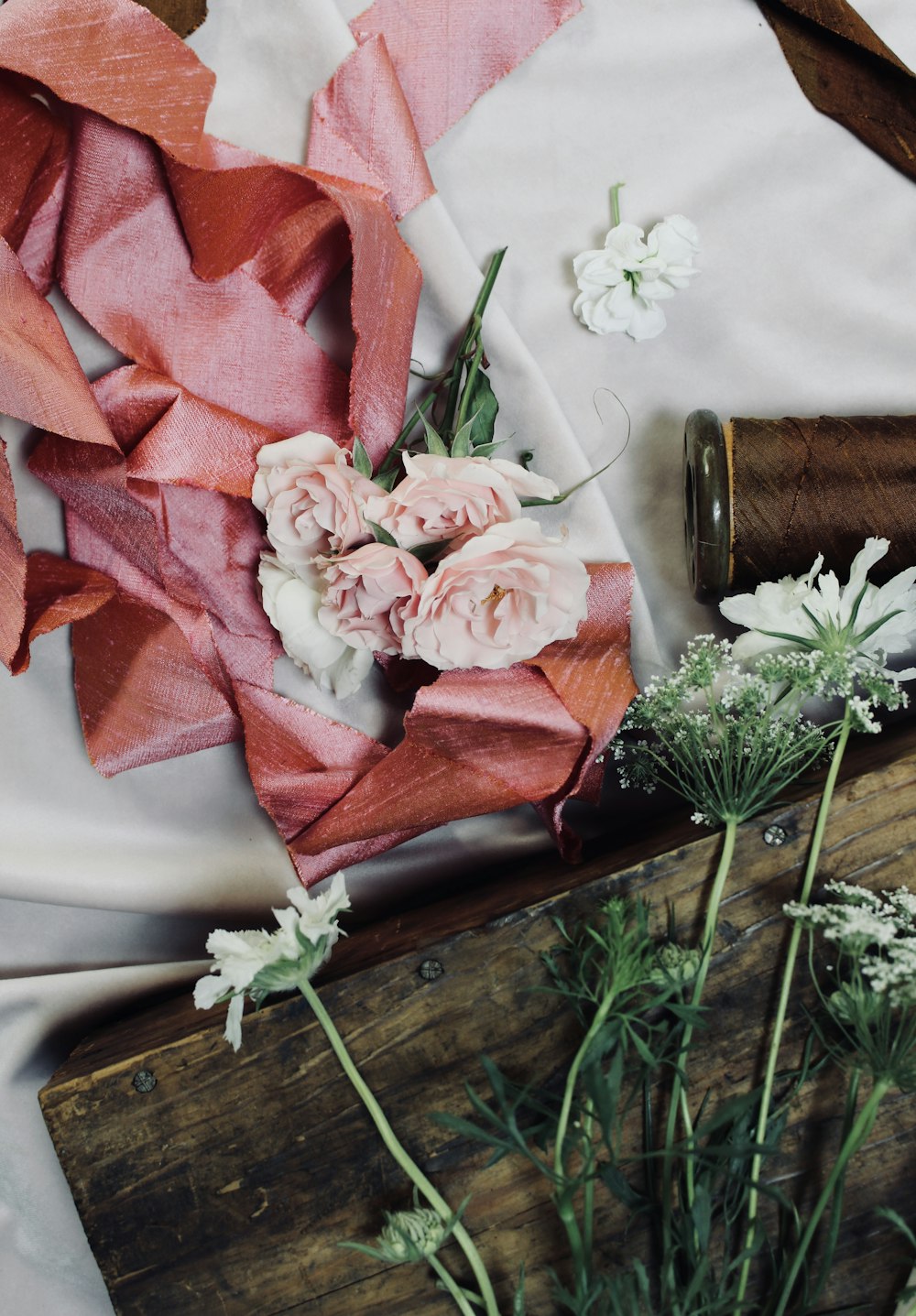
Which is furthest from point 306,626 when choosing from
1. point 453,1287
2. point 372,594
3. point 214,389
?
point 453,1287

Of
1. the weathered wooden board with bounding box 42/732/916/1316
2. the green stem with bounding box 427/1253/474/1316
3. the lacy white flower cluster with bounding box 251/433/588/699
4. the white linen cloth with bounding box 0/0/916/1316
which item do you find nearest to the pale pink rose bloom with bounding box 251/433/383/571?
the lacy white flower cluster with bounding box 251/433/588/699

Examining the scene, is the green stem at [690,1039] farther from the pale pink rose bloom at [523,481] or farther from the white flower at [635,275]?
the white flower at [635,275]

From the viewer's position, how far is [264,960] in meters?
0.55

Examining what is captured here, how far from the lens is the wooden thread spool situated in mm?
683

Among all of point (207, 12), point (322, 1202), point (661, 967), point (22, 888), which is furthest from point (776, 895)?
point (207, 12)

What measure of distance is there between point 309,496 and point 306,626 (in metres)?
Answer: 0.09

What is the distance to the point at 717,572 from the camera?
70cm

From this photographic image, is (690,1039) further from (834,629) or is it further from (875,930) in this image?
(834,629)

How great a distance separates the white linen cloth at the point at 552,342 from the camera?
2.41ft

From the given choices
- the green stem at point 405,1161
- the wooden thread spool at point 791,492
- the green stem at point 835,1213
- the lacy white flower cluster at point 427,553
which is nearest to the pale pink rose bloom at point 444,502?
the lacy white flower cluster at point 427,553

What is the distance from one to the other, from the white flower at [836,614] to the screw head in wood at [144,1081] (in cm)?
46

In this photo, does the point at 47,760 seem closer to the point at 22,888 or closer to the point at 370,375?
the point at 22,888

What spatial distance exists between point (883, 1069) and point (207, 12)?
2.53 ft

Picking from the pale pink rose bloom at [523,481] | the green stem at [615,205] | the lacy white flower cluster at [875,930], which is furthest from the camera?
the green stem at [615,205]
